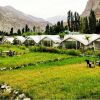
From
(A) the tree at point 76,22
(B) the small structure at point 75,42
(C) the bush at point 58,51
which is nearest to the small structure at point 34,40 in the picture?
(B) the small structure at point 75,42

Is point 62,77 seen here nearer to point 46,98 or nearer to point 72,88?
point 72,88

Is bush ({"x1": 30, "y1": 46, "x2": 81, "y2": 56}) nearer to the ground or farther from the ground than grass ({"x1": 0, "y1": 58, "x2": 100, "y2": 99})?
farther from the ground

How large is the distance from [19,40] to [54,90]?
265ft

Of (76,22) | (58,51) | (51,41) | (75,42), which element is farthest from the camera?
(76,22)

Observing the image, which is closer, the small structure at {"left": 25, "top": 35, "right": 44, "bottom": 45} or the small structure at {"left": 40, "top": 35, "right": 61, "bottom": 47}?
the small structure at {"left": 40, "top": 35, "right": 61, "bottom": 47}

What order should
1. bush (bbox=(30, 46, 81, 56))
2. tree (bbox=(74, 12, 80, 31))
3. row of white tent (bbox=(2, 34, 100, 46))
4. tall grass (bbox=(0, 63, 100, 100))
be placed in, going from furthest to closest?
tree (bbox=(74, 12, 80, 31))
row of white tent (bbox=(2, 34, 100, 46))
bush (bbox=(30, 46, 81, 56))
tall grass (bbox=(0, 63, 100, 100))

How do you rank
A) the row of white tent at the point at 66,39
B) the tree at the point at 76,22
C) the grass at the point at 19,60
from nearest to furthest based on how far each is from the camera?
the grass at the point at 19,60
the row of white tent at the point at 66,39
the tree at the point at 76,22

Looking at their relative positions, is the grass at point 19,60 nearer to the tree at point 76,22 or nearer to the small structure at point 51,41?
the small structure at point 51,41

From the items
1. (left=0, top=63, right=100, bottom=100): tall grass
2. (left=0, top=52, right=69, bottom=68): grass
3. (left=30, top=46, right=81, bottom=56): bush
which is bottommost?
(left=0, top=63, right=100, bottom=100): tall grass

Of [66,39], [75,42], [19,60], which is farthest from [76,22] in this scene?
[19,60]

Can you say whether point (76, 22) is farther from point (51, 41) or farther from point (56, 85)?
point (56, 85)

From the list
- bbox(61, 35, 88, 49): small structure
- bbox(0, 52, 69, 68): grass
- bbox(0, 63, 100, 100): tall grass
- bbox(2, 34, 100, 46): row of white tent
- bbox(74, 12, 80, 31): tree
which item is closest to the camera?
bbox(0, 63, 100, 100): tall grass

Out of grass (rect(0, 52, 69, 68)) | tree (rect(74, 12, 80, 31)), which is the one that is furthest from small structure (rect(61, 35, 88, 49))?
tree (rect(74, 12, 80, 31))

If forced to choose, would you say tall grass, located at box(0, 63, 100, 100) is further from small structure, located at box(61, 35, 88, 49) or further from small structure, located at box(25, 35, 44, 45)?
small structure, located at box(25, 35, 44, 45)
